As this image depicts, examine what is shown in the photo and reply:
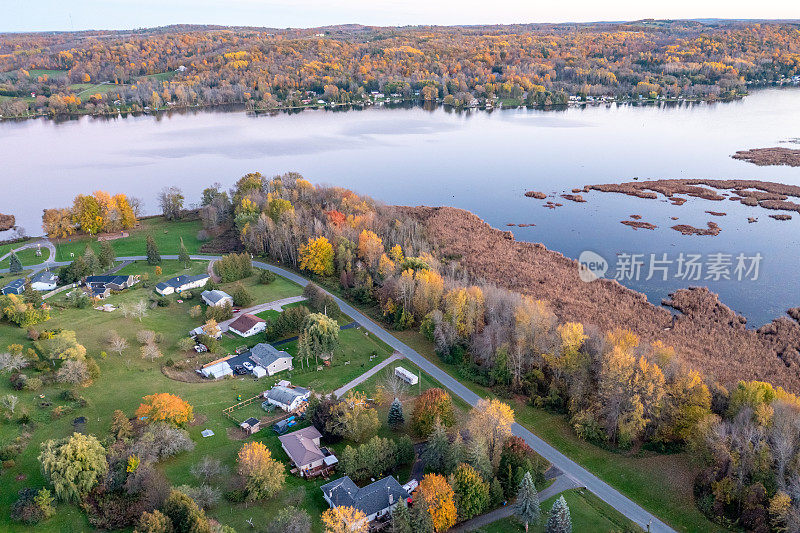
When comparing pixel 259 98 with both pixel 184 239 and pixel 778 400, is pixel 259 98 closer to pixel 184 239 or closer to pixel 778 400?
pixel 184 239

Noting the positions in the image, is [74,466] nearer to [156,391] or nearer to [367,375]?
[156,391]

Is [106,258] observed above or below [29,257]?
above

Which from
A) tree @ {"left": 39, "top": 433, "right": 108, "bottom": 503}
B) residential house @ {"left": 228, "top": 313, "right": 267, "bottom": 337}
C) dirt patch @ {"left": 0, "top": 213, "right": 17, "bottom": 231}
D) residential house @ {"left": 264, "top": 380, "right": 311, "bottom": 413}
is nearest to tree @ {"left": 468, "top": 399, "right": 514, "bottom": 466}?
residential house @ {"left": 264, "top": 380, "right": 311, "bottom": 413}

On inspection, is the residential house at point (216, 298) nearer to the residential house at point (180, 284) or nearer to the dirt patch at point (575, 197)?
the residential house at point (180, 284)

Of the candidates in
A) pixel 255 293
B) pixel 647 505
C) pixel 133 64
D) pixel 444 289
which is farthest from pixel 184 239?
pixel 133 64

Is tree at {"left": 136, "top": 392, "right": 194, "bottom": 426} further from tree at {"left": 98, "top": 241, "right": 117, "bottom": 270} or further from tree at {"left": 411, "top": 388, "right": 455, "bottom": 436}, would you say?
tree at {"left": 98, "top": 241, "right": 117, "bottom": 270}

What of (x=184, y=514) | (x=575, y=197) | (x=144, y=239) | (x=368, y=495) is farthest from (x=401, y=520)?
(x=575, y=197)

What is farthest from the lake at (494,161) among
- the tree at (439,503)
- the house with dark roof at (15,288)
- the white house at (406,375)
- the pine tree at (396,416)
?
the tree at (439,503)
